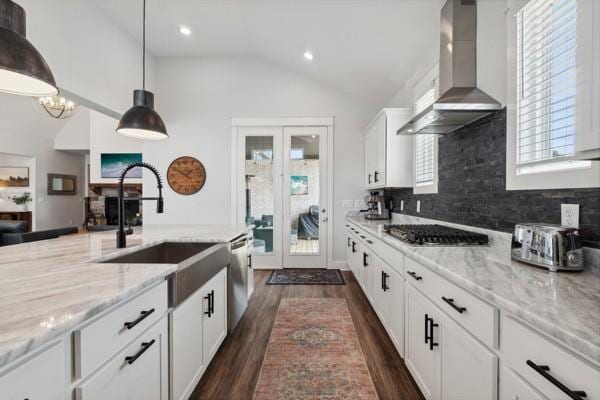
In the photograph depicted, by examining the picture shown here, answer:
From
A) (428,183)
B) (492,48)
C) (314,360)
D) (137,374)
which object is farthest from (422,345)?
(492,48)

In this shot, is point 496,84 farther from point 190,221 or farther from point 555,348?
point 190,221

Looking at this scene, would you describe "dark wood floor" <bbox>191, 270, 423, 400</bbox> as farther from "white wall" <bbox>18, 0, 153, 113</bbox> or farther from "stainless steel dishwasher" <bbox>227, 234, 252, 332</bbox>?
"white wall" <bbox>18, 0, 153, 113</bbox>

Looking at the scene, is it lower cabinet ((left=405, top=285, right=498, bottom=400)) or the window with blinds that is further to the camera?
the window with blinds

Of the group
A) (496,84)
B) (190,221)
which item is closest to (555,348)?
(496,84)

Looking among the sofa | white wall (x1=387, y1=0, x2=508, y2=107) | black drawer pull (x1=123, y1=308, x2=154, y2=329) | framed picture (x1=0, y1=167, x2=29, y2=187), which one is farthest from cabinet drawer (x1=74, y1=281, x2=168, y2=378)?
framed picture (x1=0, y1=167, x2=29, y2=187)

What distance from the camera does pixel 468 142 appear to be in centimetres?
224

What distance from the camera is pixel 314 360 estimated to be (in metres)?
2.14

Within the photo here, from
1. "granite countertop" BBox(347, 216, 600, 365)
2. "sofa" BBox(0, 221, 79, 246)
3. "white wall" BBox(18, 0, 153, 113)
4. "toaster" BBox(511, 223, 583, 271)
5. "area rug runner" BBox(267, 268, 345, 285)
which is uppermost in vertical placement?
"white wall" BBox(18, 0, 153, 113)

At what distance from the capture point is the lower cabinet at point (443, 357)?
1051 mm

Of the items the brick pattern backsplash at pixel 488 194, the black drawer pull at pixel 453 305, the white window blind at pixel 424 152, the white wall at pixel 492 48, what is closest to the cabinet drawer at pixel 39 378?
the black drawer pull at pixel 453 305

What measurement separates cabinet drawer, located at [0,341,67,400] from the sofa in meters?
3.13

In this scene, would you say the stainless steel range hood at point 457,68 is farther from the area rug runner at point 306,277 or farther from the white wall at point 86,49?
the white wall at point 86,49

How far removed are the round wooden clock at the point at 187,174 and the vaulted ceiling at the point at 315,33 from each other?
1811 mm

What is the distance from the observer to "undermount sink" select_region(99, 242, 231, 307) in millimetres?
1446
